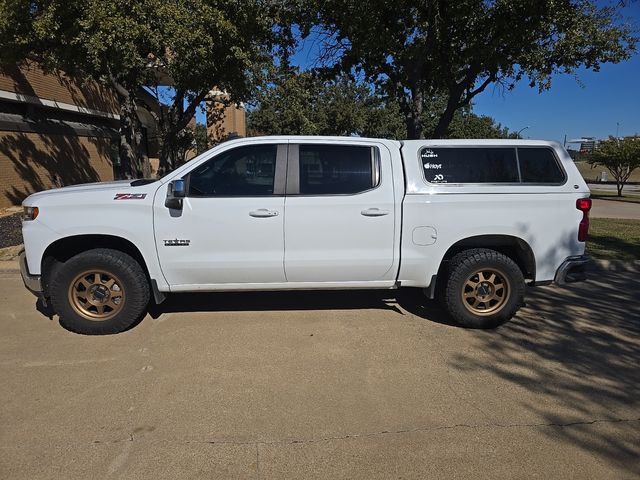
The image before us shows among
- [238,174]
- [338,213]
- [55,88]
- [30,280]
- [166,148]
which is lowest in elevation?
[30,280]

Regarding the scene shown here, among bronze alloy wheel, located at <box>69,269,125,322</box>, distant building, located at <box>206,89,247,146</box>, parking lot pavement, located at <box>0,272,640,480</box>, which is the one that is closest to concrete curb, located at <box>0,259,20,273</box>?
parking lot pavement, located at <box>0,272,640,480</box>

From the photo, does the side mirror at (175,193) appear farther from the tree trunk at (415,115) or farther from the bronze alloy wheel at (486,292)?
the tree trunk at (415,115)

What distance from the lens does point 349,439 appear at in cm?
291

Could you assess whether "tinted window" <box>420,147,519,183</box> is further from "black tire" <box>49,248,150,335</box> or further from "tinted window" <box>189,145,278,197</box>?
"black tire" <box>49,248,150,335</box>

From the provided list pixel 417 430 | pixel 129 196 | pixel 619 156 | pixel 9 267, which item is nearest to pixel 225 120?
pixel 619 156

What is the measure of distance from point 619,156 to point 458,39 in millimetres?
17624

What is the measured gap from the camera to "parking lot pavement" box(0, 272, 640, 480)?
8.87ft

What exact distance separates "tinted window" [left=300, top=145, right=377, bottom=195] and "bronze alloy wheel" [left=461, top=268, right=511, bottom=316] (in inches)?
58.4

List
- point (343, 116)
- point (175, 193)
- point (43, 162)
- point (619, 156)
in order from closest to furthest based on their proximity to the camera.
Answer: point (175, 193)
point (43, 162)
point (619, 156)
point (343, 116)

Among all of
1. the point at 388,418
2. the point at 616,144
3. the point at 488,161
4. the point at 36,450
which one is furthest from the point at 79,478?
the point at 616,144

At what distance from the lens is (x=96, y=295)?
447 cm

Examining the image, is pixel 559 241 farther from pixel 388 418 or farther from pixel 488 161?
pixel 388 418

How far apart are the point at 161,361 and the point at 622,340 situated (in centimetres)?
439

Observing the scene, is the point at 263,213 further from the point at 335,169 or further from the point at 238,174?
the point at 335,169
